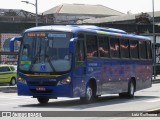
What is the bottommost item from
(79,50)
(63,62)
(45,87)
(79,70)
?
(45,87)

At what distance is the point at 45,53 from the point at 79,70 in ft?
4.69

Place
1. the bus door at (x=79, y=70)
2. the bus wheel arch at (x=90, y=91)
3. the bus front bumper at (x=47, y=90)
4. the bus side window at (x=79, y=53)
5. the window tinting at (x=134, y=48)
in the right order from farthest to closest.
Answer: the window tinting at (x=134, y=48) < the bus wheel arch at (x=90, y=91) < the bus side window at (x=79, y=53) < the bus door at (x=79, y=70) < the bus front bumper at (x=47, y=90)

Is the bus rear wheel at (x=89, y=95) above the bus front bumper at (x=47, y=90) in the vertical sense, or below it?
below

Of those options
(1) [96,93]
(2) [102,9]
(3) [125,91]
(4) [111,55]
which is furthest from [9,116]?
(2) [102,9]

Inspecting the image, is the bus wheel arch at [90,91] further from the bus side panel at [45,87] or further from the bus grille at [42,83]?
the bus grille at [42,83]

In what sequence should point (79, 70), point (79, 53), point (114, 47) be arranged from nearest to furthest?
point (79, 70) → point (79, 53) → point (114, 47)

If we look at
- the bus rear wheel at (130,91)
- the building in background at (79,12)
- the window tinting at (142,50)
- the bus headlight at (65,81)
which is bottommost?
the bus rear wheel at (130,91)

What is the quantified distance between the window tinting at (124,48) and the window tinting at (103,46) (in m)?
1.62

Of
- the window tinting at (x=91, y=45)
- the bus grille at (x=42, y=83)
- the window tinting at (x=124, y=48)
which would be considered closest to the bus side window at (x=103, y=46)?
the window tinting at (x=91, y=45)

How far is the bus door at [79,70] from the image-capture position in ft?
62.7

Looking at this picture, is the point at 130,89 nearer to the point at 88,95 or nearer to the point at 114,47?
the point at 114,47

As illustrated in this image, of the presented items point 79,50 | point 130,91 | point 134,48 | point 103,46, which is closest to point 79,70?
point 79,50

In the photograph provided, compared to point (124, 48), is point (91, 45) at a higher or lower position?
higher

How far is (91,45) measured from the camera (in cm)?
2064
